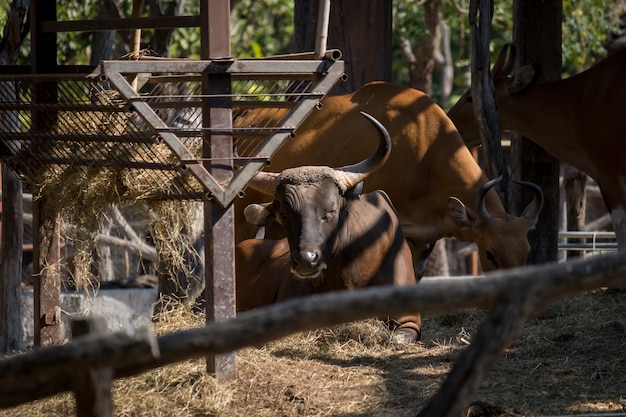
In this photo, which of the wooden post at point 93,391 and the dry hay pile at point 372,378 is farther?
the dry hay pile at point 372,378

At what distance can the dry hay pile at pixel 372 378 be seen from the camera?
203 inches

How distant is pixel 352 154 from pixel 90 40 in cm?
591

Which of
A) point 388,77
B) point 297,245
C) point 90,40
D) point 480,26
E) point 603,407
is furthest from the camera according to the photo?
point 90,40

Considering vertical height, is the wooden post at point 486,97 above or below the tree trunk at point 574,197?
above

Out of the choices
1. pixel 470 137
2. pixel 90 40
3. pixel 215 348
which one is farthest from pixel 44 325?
pixel 90 40

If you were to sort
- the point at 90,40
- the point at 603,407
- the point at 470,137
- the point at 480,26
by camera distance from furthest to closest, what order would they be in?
the point at 90,40 < the point at 470,137 < the point at 480,26 < the point at 603,407

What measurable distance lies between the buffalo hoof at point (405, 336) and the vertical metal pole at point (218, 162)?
1.76 meters

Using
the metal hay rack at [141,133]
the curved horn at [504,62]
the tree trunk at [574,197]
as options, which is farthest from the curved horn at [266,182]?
the tree trunk at [574,197]

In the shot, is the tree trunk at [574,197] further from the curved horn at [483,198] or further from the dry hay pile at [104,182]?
the dry hay pile at [104,182]

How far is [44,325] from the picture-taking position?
22.6 ft

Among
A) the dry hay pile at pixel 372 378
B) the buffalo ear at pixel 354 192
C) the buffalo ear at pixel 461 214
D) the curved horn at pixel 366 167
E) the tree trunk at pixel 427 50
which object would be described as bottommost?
the dry hay pile at pixel 372 378

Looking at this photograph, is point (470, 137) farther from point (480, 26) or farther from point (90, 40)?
point (90, 40)

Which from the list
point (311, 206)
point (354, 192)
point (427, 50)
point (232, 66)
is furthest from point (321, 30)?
point (427, 50)

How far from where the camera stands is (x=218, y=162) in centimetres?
538
